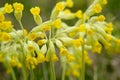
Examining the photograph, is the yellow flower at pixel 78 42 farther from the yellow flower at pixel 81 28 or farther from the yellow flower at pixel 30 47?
the yellow flower at pixel 30 47

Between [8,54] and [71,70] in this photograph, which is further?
[71,70]

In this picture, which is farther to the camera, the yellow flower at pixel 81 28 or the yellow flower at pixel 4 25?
the yellow flower at pixel 81 28

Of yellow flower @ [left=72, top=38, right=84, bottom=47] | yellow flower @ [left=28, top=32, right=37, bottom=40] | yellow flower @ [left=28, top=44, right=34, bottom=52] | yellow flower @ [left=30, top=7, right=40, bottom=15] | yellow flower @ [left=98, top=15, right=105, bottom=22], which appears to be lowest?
yellow flower @ [left=28, top=44, right=34, bottom=52]

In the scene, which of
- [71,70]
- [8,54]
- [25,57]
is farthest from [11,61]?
[71,70]

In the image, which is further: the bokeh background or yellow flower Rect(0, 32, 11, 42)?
the bokeh background

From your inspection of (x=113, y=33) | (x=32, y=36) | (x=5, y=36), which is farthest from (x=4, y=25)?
(x=113, y=33)

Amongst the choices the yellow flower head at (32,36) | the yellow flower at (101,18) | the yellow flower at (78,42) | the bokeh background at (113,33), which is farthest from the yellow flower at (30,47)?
the bokeh background at (113,33)

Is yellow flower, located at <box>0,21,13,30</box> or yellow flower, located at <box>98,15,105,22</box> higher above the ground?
yellow flower, located at <box>98,15,105,22</box>

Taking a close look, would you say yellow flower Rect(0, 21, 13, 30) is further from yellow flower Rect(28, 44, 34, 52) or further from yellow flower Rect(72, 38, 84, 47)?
yellow flower Rect(72, 38, 84, 47)

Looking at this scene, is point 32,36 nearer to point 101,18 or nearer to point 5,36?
point 5,36

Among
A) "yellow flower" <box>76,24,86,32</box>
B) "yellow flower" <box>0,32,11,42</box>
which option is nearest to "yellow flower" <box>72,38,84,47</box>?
"yellow flower" <box>76,24,86,32</box>

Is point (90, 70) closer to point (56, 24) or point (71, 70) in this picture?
point (71, 70)
